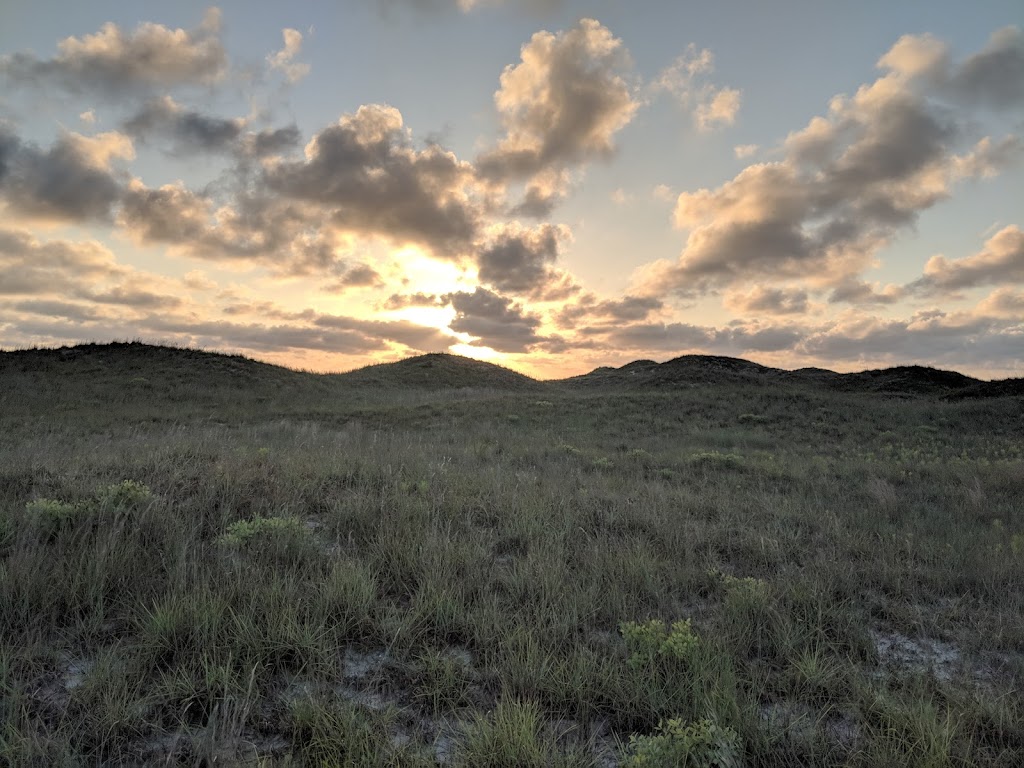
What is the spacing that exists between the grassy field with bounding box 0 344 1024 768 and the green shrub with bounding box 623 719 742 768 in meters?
0.02

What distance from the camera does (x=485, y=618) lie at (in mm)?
4023

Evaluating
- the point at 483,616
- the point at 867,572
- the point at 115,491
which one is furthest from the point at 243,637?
the point at 867,572

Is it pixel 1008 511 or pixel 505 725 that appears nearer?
pixel 505 725

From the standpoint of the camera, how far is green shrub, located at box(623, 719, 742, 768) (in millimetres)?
2700

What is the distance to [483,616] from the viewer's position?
13.4 feet

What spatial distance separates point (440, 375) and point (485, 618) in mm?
44230

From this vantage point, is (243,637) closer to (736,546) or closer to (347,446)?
(736,546)

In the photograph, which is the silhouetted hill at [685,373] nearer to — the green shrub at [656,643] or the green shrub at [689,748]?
the green shrub at [656,643]

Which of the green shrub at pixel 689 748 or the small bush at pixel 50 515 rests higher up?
the small bush at pixel 50 515

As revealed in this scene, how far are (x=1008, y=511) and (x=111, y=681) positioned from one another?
39.8 feet

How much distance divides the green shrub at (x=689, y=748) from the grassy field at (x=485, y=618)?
0.02 m

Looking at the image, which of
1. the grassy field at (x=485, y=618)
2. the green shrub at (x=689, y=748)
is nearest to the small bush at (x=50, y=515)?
the grassy field at (x=485, y=618)

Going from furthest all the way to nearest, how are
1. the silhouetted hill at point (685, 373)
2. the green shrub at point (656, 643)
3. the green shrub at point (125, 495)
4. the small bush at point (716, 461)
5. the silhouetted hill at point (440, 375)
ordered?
the silhouetted hill at point (440, 375) → the silhouetted hill at point (685, 373) → the small bush at point (716, 461) → the green shrub at point (125, 495) → the green shrub at point (656, 643)

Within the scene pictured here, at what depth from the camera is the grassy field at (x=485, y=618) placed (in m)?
2.94
